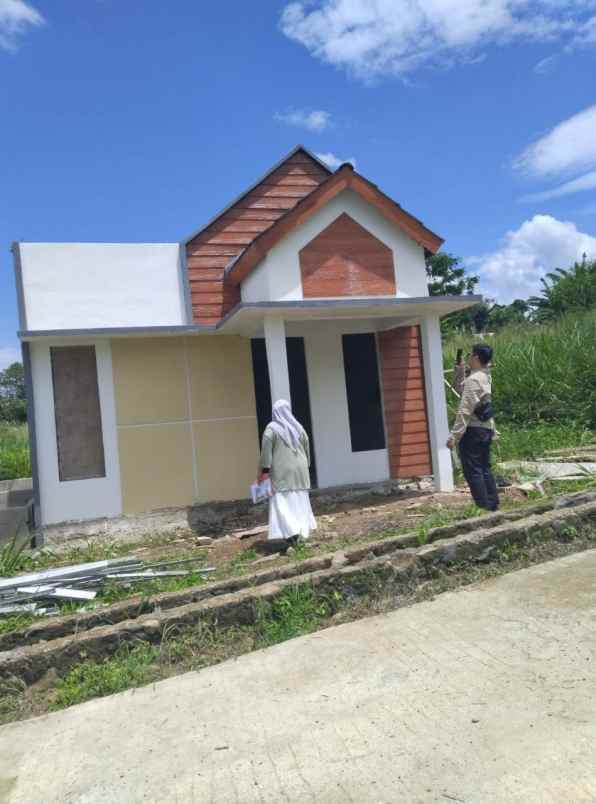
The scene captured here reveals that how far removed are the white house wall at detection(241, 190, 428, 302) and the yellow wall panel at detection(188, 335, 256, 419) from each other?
2.44 ft

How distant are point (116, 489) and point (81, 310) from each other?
2390mm

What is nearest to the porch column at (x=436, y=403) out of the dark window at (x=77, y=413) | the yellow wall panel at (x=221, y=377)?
the yellow wall panel at (x=221, y=377)

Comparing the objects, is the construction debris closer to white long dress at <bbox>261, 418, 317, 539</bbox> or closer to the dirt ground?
the dirt ground

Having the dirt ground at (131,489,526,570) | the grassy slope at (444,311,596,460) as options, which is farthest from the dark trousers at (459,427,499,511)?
the grassy slope at (444,311,596,460)

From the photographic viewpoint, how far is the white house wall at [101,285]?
8547 millimetres

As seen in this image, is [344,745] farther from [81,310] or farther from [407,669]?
[81,310]

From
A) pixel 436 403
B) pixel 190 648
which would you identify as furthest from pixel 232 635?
pixel 436 403

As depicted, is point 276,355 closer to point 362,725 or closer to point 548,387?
point 362,725

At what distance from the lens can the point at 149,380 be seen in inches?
350

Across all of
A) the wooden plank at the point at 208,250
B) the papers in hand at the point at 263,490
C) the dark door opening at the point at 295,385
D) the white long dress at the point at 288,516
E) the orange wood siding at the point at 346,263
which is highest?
the wooden plank at the point at 208,250

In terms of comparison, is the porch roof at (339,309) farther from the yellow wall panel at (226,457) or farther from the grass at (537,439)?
the grass at (537,439)

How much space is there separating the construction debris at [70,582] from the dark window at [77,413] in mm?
2644

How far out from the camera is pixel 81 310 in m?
8.66

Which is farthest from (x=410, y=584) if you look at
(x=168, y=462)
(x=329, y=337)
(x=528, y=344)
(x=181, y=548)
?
(x=528, y=344)
